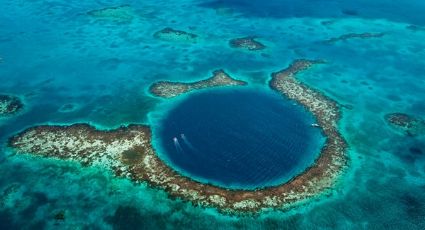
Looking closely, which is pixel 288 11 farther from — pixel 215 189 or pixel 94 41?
pixel 215 189

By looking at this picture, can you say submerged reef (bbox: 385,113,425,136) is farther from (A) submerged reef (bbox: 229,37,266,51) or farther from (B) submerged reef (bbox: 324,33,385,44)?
(A) submerged reef (bbox: 229,37,266,51)

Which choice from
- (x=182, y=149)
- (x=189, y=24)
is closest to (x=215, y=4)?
(x=189, y=24)

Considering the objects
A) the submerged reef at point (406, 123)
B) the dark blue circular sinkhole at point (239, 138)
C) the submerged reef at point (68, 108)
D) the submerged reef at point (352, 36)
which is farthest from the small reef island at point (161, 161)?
the submerged reef at point (352, 36)

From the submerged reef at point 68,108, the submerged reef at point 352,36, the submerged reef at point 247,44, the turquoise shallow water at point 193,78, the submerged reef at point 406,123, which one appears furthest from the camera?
the submerged reef at point 352,36

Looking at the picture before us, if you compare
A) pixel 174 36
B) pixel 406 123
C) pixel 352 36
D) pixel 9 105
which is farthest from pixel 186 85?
pixel 352 36

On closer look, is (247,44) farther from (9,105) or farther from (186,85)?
(9,105)

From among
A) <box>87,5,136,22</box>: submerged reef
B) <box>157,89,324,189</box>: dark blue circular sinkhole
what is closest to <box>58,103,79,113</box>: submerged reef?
<box>157,89,324,189</box>: dark blue circular sinkhole

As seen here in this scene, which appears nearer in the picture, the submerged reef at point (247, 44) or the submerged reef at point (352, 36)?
the submerged reef at point (247, 44)

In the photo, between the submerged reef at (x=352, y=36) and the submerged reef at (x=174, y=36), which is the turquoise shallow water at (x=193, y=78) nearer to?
the submerged reef at (x=352, y=36)

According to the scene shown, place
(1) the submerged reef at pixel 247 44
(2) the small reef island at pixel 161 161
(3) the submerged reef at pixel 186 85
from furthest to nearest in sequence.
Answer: (1) the submerged reef at pixel 247 44
(3) the submerged reef at pixel 186 85
(2) the small reef island at pixel 161 161
